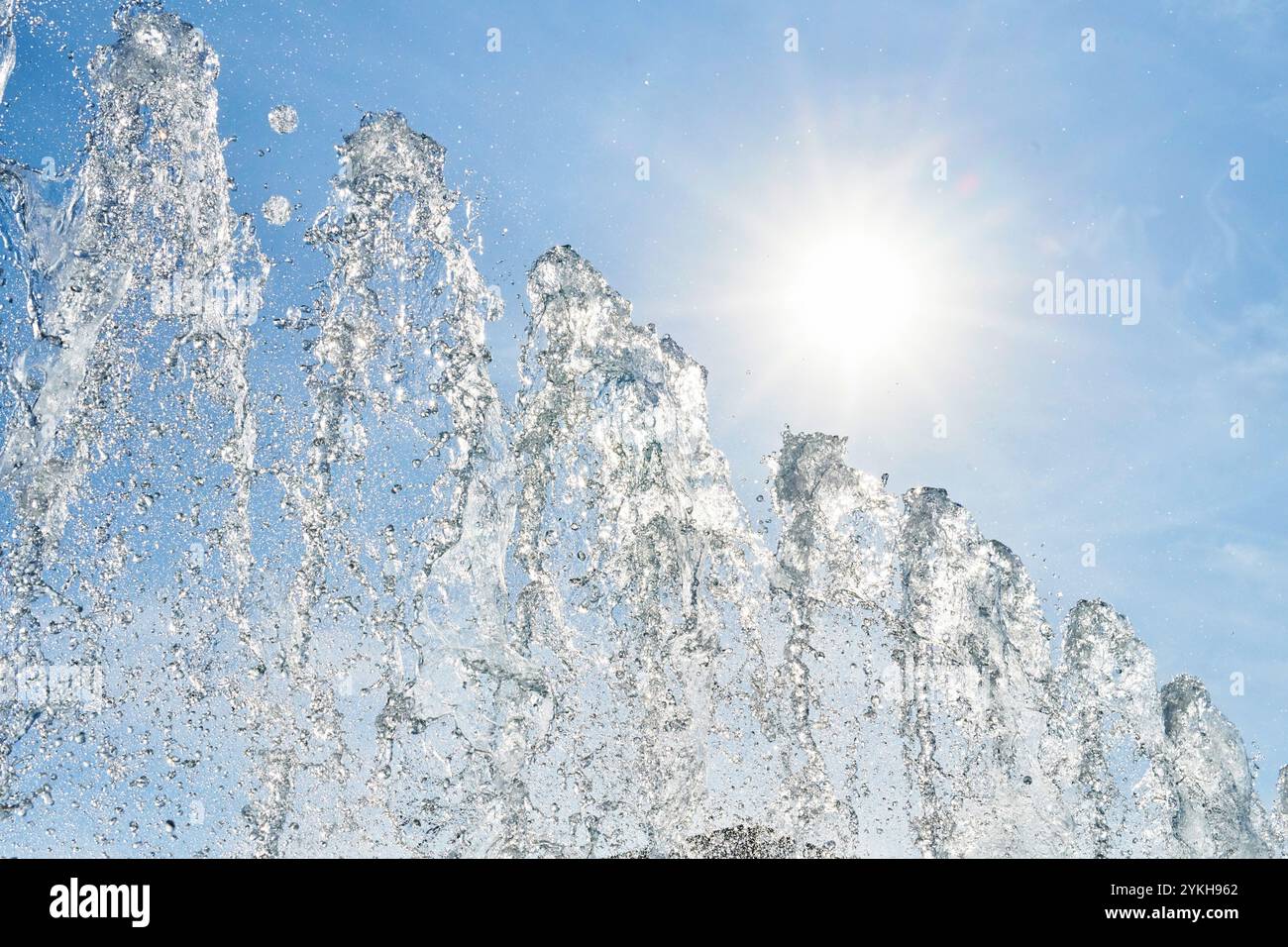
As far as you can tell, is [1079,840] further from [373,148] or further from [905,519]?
[373,148]

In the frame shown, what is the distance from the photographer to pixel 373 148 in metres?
12.6

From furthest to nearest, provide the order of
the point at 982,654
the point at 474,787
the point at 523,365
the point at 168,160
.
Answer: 1. the point at 982,654
2. the point at 523,365
3. the point at 168,160
4. the point at 474,787

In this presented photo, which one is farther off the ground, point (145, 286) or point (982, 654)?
point (145, 286)

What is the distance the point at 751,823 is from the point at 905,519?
5.48 m

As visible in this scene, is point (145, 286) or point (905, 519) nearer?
point (145, 286)

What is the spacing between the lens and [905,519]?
15039 millimetres

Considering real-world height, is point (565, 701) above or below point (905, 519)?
below
